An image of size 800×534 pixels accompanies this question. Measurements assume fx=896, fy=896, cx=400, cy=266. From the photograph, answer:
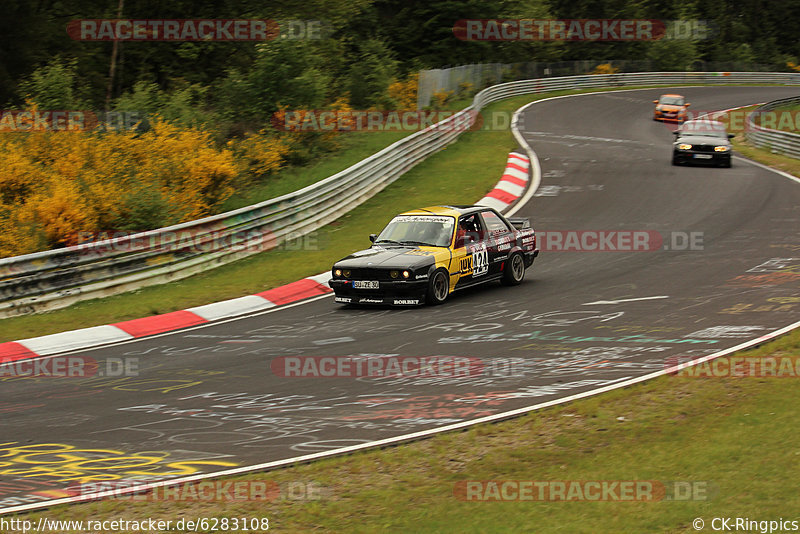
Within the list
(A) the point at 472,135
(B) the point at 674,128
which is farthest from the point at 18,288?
(B) the point at 674,128

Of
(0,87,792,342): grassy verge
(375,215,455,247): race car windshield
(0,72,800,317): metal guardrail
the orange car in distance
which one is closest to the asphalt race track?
(375,215,455,247): race car windshield

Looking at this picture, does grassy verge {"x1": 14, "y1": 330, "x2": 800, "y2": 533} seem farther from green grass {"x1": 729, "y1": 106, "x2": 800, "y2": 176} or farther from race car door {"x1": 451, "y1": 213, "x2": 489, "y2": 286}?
green grass {"x1": 729, "y1": 106, "x2": 800, "y2": 176}

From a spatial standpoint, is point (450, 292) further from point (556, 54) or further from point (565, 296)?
point (556, 54)

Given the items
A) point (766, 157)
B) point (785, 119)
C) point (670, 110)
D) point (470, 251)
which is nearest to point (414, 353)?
point (470, 251)

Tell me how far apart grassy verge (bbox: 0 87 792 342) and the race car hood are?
2.47m

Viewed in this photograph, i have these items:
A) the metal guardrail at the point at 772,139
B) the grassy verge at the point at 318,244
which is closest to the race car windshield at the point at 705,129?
the metal guardrail at the point at 772,139

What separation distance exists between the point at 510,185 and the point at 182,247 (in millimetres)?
10210

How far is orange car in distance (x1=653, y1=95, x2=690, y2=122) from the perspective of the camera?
40875 millimetres

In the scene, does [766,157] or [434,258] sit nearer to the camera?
[434,258]

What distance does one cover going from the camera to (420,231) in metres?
14.5

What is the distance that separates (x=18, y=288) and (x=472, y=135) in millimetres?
20172

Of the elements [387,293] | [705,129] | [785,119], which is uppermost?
[785,119]

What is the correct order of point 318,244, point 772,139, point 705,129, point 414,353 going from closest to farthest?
point 414,353, point 318,244, point 705,129, point 772,139

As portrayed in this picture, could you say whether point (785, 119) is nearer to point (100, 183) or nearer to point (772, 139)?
point (772, 139)
